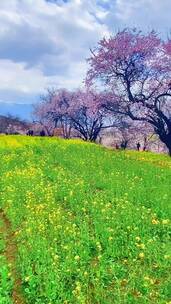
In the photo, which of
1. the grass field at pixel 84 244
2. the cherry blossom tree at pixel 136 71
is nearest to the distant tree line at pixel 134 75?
the cherry blossom tree at pixel 136 71

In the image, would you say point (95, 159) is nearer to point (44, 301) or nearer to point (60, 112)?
point (44, 301)

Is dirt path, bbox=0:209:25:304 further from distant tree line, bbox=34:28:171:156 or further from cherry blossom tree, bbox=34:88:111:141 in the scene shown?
cherry blossom tree, bbox=34:88:111:141

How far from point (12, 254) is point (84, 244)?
209 centimetres

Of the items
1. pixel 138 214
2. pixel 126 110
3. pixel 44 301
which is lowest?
pixel 44 301

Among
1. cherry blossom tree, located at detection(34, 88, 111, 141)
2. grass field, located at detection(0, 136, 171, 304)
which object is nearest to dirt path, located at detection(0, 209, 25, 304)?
grass field, located at detection(0, 136, 171, 304)

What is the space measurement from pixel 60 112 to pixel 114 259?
8089 centimetres

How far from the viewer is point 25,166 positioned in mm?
26531

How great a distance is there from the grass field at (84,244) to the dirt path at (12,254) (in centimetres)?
2

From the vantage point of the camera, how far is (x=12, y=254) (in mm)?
12344

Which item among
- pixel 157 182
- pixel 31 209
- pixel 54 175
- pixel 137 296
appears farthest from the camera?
pixel 54 175

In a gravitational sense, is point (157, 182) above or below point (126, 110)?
below

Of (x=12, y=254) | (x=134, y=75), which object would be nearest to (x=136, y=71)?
(x=134, y=75)

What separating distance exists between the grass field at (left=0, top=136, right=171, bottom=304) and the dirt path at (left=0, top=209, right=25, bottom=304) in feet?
0.07

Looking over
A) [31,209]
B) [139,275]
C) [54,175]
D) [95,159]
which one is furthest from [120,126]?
[139,275]
